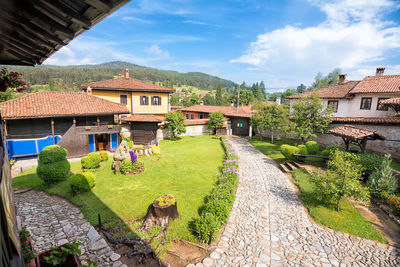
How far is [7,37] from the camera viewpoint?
288 cm

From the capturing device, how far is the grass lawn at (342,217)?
24.1 feet

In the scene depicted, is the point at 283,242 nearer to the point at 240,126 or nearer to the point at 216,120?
the point at 216,120

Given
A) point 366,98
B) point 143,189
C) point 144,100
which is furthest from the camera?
point 144,100

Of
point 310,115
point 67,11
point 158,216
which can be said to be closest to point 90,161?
point 158,216

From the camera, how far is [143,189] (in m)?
11.1

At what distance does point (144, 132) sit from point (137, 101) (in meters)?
5.12

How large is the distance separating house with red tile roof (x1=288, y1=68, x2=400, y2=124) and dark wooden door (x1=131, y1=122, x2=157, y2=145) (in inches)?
675

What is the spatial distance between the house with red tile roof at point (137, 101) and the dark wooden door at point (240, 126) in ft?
38.8

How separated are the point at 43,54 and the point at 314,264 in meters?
9.01

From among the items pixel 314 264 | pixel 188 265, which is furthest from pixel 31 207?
pixel 314 264

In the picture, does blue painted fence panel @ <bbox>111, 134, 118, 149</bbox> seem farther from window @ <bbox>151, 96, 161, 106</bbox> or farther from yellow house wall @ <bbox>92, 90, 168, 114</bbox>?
window @ <bbox>151, 96, 161, 106</bbox>

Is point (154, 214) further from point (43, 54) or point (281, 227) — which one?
point (43, 54)

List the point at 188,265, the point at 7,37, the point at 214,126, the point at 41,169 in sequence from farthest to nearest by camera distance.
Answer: the point at 214,126 < the point at 41,169 < the point at 188,265 < the point at 7,37

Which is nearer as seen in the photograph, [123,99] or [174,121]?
[123,99]
